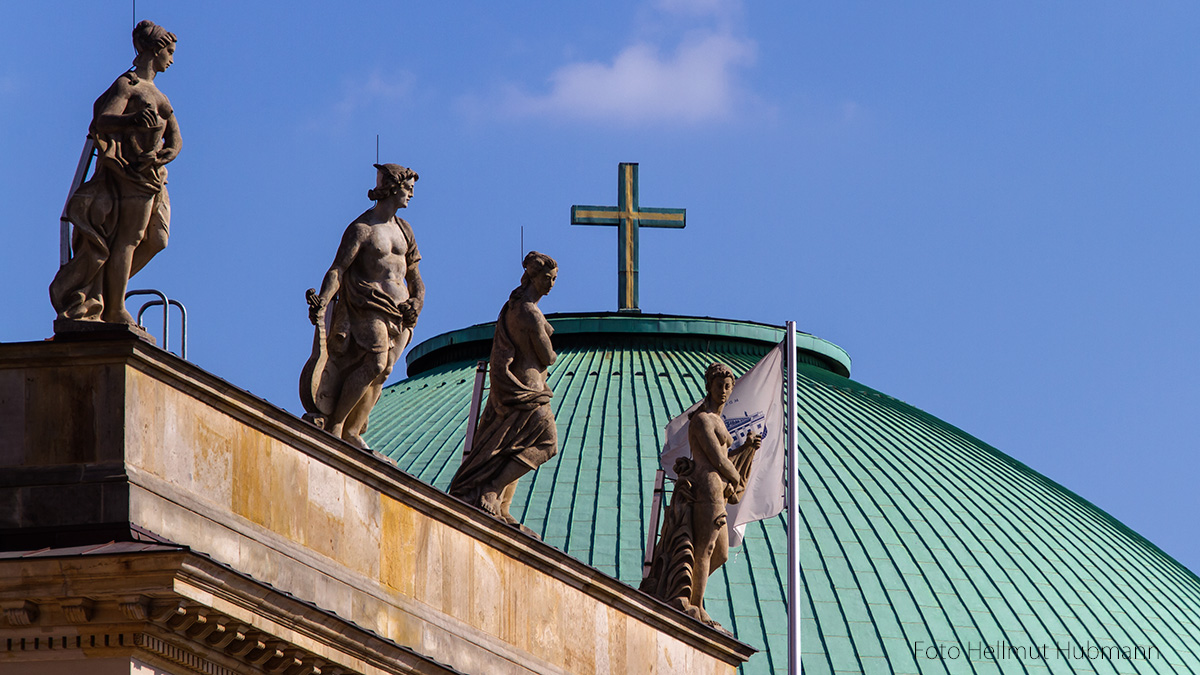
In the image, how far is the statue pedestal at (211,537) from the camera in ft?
65.6

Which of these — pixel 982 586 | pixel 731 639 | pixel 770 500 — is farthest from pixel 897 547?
pixel 731 639

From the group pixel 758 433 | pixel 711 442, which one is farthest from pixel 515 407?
pixel 758 433

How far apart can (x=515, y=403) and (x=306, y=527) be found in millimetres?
3475

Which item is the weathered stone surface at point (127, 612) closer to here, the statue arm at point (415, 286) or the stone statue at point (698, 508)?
the statue arm at point (415, 286)

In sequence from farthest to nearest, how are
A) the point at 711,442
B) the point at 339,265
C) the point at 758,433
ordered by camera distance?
the point at 758,433, the point at 711,442, the point at 339,265

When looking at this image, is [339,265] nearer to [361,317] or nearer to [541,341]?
[361,317]

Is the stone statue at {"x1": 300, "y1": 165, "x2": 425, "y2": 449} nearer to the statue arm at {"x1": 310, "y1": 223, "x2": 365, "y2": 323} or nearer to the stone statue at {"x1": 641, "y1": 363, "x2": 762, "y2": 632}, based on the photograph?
the statue arm at {"x1": 310, "y1": 223, "x2": 365, "y2": 323}

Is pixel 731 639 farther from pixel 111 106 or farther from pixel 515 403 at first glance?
pixel 111 106

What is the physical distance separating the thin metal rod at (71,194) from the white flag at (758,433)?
11886 millimetres

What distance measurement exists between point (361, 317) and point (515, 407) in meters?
2.39

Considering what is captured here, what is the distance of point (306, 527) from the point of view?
74.2 feet

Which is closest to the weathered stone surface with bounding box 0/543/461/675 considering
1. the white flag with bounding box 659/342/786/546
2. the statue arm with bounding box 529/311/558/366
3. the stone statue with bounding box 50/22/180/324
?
the stone statue with bounding box 50/22/180/324

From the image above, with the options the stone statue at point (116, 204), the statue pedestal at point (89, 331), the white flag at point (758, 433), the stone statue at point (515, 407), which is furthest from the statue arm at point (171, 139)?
the white flag at point (758, 433)

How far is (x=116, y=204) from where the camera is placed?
832 inches
